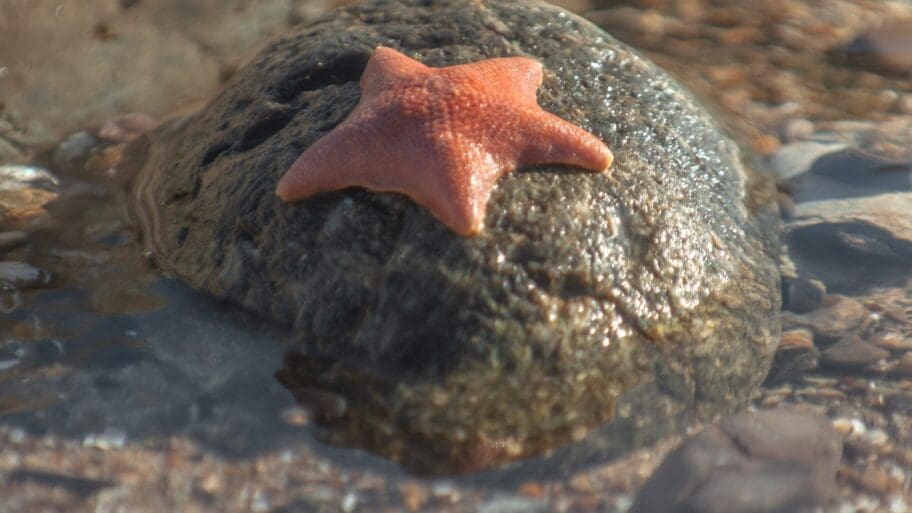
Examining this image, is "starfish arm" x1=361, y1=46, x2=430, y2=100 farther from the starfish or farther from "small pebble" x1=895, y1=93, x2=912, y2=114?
"small pebble" x1=895, y1=93, x2=912, y2=114

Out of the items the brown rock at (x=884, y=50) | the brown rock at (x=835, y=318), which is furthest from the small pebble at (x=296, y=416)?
the brown rock at (x=884, y=50)

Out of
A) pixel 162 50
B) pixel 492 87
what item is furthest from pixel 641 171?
pixel 162 50

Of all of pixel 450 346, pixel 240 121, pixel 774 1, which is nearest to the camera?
pixel 450 346

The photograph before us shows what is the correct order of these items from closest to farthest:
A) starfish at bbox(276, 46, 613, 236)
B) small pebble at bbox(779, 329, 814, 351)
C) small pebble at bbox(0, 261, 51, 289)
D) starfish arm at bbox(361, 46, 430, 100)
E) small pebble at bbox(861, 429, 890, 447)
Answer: starfish at bbox(276, 46, 613, 236), small pebble at bbox(861, 429, 890, 447), starfish arm at bbox(361, 46, 430, 100), small pebble at bbox(779, 329, 814, 351), small pebble at bbox(0, 261, 51, 289)

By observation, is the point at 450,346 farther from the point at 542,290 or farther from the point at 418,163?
the point at 418,163

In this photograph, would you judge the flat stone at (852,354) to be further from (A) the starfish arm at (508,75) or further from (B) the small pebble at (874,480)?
(A) the starfish arm at (508,75)

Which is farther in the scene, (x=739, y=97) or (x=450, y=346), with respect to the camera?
(x=739, y=97)

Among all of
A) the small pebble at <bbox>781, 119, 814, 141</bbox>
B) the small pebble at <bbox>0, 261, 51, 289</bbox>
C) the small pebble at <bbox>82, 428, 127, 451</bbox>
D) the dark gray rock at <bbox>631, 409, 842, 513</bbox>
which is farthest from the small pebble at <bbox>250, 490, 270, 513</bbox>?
the small pebble at <bbox>781, 119, 814, 141</bbox>
